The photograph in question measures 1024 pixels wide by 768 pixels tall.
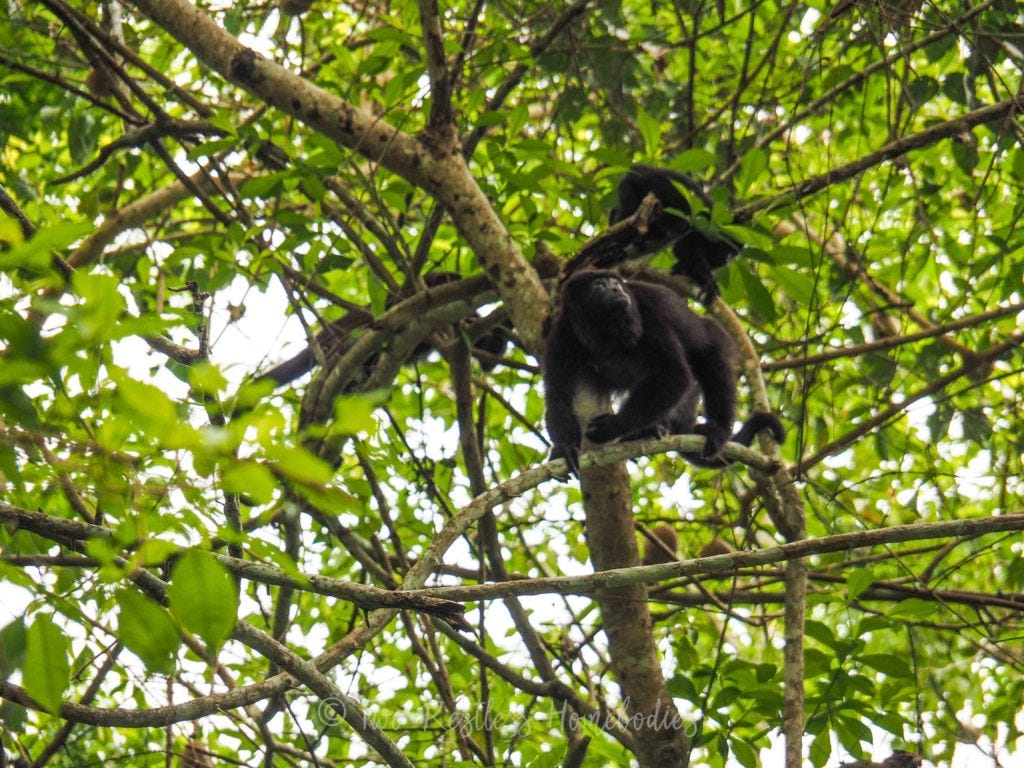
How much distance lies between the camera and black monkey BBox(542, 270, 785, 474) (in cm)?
439

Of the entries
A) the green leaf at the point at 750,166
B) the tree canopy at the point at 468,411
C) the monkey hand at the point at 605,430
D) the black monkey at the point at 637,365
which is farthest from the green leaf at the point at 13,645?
the monkey hand at the point at 605,430

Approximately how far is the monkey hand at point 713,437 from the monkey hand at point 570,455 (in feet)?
1.80

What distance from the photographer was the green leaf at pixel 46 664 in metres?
1.47

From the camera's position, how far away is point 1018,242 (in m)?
4.76

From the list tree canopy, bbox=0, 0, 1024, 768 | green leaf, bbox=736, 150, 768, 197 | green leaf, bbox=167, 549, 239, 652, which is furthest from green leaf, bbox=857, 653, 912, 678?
green leaf, bbox=167, 549, 239, 652

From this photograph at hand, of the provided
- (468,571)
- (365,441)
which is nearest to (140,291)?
(365,441)

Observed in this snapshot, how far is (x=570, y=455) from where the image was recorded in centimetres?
426

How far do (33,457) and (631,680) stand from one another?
2.57 metres

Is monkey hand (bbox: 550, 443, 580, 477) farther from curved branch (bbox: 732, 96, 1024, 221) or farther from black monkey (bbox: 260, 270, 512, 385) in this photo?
curved branch (bbox: 732, 96, 1024, 221)

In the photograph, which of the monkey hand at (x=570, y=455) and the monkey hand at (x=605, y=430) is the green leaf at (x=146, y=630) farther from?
the monkey hand at (x=605, y=430)

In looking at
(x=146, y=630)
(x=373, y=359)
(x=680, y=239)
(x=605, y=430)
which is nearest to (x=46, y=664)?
(x=146, y=630)

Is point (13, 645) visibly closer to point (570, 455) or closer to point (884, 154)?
point (570, 455)

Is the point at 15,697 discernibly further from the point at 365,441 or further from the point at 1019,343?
the point at 1019,343

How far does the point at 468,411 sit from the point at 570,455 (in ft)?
2.35
